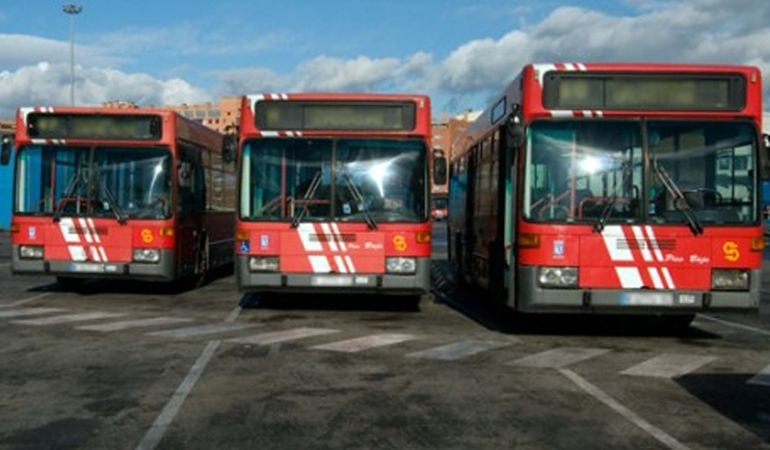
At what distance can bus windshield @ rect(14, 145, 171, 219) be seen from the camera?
14.7 m

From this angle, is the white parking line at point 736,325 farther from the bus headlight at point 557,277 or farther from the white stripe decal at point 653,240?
the bus headlight at point 557,277

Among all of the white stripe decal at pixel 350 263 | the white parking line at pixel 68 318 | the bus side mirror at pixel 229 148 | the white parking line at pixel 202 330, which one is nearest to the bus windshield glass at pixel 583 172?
the white stripe decal at pixel 350 263

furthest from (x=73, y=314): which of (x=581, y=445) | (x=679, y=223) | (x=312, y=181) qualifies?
(x=581, y=445)

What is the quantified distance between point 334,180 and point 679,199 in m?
4.61

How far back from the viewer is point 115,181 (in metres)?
14.8

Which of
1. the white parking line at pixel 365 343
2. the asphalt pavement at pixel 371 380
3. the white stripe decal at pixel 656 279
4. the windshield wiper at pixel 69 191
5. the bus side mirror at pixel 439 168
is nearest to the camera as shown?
the asphalt pavement at pixel 371 380

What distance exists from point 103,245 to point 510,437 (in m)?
9.97

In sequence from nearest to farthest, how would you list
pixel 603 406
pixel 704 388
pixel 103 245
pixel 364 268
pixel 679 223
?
pixel 603 406, pixel 704 388, pixel 679 223, pixel 364 268, pixel 103 245

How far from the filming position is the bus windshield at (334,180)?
12.5m

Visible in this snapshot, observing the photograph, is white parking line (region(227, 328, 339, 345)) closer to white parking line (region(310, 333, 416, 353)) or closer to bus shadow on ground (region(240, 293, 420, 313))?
white parking line (region(310, 333, 416, 353))

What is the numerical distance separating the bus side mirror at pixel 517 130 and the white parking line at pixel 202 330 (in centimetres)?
412

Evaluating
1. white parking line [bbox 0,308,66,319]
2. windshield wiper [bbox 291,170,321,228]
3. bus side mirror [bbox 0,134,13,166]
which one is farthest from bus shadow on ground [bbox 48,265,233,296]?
windshield wiper [bbox 291,170,321,228]

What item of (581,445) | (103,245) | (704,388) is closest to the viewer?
(581,445)

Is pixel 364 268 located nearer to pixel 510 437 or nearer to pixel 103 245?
pixel 103 245
